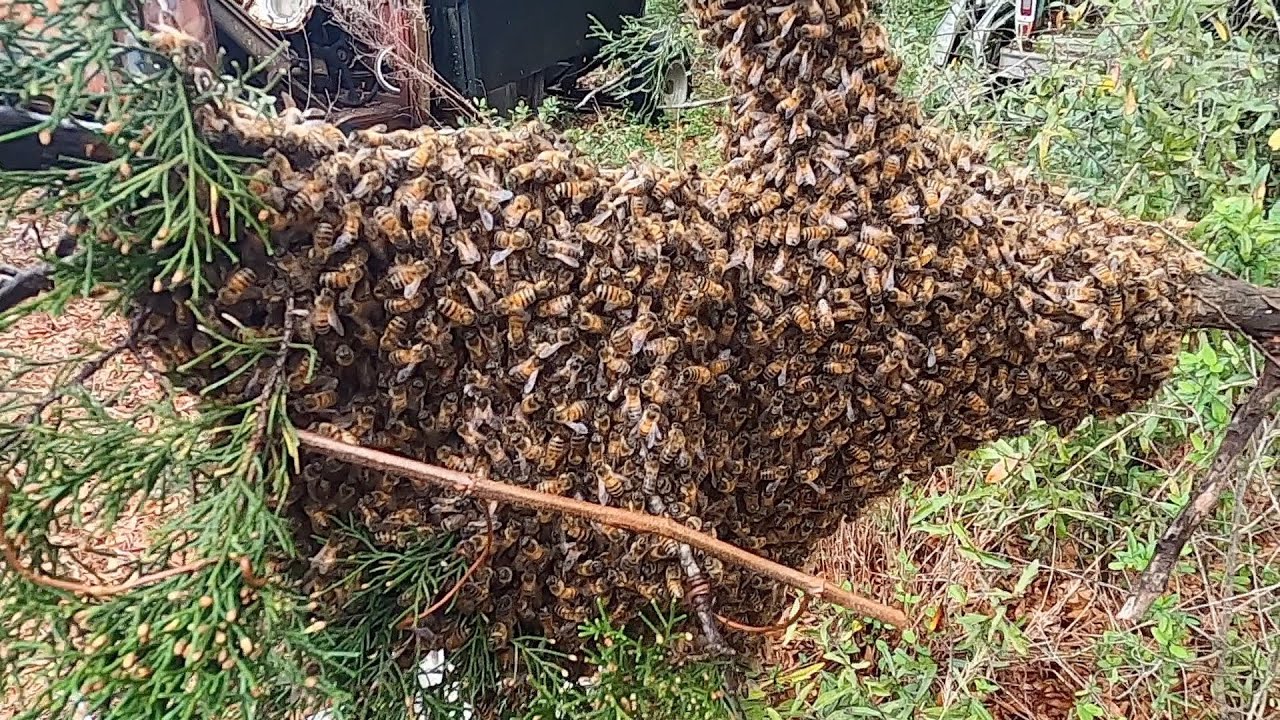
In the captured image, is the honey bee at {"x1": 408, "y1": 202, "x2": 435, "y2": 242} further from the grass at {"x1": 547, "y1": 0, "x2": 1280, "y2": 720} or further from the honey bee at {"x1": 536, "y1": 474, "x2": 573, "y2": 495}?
the grass at {"x1": 547, "y1": 0, "x2": 1280, "y2": 720}

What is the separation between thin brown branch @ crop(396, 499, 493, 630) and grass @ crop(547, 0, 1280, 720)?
0.60 meters

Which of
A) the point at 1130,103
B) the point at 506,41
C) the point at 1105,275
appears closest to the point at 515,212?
the point at 1105,275

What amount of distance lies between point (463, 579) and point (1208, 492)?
2.64 ft

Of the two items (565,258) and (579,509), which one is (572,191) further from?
(579,509)

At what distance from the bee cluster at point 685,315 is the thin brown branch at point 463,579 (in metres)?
0.02

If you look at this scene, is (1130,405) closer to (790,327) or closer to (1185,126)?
(790,327)

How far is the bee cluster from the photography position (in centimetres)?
64

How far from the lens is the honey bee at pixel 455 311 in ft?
2.13

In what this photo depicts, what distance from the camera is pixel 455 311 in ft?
2.14

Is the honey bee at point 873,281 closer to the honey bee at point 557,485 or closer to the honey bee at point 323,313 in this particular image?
the honey bee at point 557,485

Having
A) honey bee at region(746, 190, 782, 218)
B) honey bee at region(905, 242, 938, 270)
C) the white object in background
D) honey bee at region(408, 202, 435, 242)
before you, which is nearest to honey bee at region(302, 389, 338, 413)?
honey bee at region(408, 202, 435, 242)

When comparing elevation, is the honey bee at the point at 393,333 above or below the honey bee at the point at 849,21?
below

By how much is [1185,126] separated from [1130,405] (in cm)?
95

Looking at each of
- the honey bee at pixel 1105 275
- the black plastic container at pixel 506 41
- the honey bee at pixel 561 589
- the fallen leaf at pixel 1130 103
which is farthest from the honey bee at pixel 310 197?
the black plastic container at pixel 506 41
